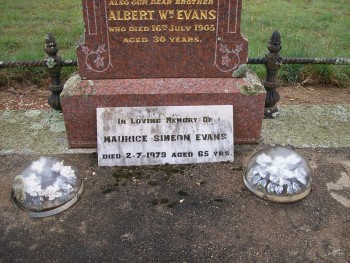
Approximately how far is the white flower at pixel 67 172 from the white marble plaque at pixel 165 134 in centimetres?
41

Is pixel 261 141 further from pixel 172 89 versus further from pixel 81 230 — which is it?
pixel 81 230

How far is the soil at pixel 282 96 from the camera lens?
4633 mm

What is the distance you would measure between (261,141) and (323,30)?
4673 millimetres

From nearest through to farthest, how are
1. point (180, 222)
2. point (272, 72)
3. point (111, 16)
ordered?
point (180, 222), point (111, 16), point (272, 72)

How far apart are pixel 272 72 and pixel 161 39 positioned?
1.34 m

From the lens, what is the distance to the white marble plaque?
3.40 metres

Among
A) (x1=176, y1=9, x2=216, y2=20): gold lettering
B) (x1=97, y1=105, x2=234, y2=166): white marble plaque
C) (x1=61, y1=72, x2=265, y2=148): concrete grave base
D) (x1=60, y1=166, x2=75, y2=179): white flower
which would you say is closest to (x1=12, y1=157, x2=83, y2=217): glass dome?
(x1=60, y1=166, x2=75, y2=179): white flower

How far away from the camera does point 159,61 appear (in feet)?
11.4

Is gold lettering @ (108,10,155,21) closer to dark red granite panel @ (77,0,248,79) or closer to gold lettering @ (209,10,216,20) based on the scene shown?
dark red granite panel @ (77,0,248,79)

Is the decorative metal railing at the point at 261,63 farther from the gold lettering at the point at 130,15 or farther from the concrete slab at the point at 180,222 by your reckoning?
the concrete slab at the point at 180,222

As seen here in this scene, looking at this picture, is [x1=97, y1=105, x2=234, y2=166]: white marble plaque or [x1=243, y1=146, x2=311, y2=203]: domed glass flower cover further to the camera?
[x1=97, y1=105, x2=234, y2=166]: white marble plaque

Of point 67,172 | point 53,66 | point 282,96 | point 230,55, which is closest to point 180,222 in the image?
point 67,172

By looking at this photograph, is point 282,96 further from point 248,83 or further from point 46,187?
point 46,187

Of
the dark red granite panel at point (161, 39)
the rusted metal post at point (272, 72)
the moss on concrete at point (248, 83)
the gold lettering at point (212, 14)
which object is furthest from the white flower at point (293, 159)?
the gold lettering at point (212, 14)
